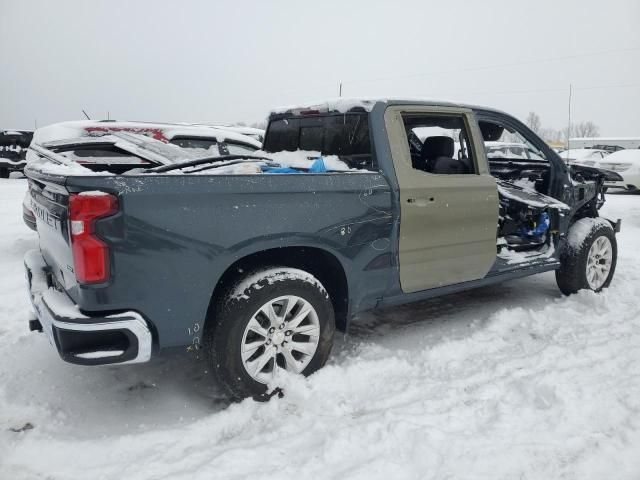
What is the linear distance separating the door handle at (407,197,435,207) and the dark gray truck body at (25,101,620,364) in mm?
113

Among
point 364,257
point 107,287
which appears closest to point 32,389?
point 107,287

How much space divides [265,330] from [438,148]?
230 cm

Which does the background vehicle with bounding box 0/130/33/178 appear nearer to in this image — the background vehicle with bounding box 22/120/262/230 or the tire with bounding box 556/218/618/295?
the background vehicle with bounding box 22/120/262/230

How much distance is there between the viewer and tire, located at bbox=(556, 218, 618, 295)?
4.85m

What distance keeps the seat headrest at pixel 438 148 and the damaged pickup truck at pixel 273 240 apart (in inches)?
0.6

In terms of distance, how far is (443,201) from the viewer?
11.8 ft

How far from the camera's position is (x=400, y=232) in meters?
3.38

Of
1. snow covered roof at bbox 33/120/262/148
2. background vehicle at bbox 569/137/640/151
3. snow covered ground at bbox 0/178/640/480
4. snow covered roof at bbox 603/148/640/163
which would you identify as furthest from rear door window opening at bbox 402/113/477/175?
background vehicle at bbox 569/137/640/151

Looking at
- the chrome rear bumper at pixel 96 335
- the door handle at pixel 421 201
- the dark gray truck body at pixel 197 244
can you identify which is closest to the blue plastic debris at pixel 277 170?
the dark gray truck body at pixel 197 244

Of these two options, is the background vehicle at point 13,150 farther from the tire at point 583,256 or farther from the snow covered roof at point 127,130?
the tire at point 583,256

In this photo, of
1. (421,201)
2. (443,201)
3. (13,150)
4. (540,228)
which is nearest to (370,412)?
(421,201)

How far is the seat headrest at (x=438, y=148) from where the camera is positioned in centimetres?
423

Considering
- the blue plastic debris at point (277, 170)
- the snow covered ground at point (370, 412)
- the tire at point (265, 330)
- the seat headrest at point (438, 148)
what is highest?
the seat headrest at point (438, 148)

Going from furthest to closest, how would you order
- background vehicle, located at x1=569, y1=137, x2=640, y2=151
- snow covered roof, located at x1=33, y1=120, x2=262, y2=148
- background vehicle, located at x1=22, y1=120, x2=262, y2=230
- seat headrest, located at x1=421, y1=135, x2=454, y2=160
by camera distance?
background vehicle, located at x1=569, y1=137, x2=640, y2=151 → snow covered roof, located at x1=33, y1=120, x2=262, y2=148 → seat headrest, located at x1=421, y1=135, x2=454, y2=160 → background vehicle, located at x1=22, y1=120, x2=262, y2=230
